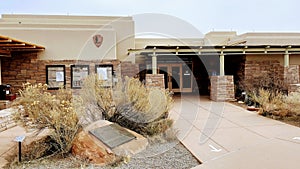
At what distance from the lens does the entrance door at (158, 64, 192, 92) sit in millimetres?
18797

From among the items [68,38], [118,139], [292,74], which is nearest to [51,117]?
[118,139]

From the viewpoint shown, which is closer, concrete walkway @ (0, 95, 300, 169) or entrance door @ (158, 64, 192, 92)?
concrete walkway @ (0, 95, 300, 169)

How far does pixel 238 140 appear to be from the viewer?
6793 mm

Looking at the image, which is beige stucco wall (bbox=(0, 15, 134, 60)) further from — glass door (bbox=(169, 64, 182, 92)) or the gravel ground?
the gravel ground

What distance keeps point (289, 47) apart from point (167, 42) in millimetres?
8440

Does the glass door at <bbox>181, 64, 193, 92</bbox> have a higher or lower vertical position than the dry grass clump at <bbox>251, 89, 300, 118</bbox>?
higher

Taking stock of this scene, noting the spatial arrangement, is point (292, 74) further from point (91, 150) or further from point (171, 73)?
point (91, 150)

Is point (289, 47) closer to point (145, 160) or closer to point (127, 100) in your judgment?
point (127, 100)

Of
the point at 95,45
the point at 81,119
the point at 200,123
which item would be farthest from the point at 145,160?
the point at 95,45

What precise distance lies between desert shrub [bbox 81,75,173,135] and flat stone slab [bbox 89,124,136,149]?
0.68 meters

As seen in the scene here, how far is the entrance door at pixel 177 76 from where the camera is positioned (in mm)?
18797

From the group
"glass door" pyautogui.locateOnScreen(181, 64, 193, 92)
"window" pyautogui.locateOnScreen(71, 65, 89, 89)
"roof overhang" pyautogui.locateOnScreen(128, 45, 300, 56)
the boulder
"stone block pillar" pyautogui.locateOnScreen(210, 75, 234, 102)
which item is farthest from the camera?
"glass door" pyautogui.locateOnScreen(181, 64, 193, 92)

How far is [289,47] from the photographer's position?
1511 cm

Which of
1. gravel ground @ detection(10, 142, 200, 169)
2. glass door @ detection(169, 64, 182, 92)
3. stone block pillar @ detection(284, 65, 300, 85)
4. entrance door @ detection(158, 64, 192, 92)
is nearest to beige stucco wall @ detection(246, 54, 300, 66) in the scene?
stone block pillar @ detection(284, 65, 300, 85)
